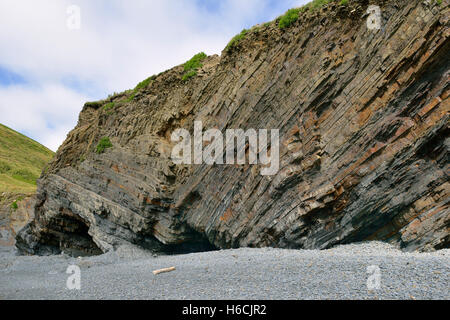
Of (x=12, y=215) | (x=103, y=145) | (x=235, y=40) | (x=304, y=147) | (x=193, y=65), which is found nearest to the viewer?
(x=304, y=147)

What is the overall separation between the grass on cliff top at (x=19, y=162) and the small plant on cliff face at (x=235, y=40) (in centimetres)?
3464

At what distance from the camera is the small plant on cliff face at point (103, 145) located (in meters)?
21.1

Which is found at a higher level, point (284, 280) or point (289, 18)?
point (289, 18)

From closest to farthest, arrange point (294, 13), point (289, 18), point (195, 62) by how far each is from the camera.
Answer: point (294, 13) → point (289, 18) → point (195, 62)

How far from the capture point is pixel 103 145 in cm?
2128

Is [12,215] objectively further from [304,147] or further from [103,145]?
[304,147]

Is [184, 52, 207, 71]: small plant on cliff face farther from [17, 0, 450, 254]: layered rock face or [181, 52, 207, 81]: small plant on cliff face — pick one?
[17, 0, 450, 254]: layered rock face

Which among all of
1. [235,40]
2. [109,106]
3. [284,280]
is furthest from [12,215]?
[284,280]

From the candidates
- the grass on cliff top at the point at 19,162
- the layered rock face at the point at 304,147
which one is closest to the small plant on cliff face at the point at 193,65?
the layered rock face at the point at 304,147

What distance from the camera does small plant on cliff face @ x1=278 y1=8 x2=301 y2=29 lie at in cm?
1432

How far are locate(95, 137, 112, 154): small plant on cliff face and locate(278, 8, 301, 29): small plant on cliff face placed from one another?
14232 millimetres

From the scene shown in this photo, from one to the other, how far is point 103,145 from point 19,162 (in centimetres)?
5148
